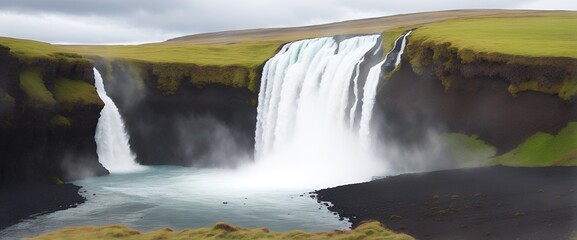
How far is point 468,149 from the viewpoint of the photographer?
151ft

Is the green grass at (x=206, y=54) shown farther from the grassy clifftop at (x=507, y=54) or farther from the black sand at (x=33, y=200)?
the black sand at (x=33, y=200)

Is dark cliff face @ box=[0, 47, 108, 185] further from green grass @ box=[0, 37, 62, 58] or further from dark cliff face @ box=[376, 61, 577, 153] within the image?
dark cliff face @ box=[376, 61, 577, 153]

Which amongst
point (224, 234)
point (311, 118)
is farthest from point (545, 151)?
point (224, 234)

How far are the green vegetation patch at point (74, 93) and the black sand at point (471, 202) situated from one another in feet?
72.1

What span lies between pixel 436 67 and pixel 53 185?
28.8 meters

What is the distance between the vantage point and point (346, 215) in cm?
3572

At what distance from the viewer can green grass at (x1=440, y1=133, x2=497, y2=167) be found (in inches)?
1741

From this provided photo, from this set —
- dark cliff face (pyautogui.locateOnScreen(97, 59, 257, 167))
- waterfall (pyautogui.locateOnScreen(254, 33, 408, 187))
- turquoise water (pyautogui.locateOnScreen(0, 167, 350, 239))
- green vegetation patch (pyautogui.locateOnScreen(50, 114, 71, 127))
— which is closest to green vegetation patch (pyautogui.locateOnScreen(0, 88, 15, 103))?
green vegetation patch (pyautogui.locateOnScreen(50, 114, 71, 127))

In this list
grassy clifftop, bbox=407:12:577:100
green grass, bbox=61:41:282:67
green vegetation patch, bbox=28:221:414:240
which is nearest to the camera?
green vegetation patch, bbox=28:221:414:240

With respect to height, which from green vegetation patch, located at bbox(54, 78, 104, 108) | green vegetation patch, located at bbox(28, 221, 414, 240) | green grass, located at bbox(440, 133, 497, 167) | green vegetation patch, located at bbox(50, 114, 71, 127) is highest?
green vegetation patch, located at bbox(54, 78, 104, 108)

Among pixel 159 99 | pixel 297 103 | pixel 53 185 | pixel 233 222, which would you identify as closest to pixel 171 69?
pixel 159 99

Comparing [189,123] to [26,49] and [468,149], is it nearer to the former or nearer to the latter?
[26,49]

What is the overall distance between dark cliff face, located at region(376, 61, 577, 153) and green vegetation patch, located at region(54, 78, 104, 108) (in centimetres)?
2259

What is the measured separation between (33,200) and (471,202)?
1038 inches
